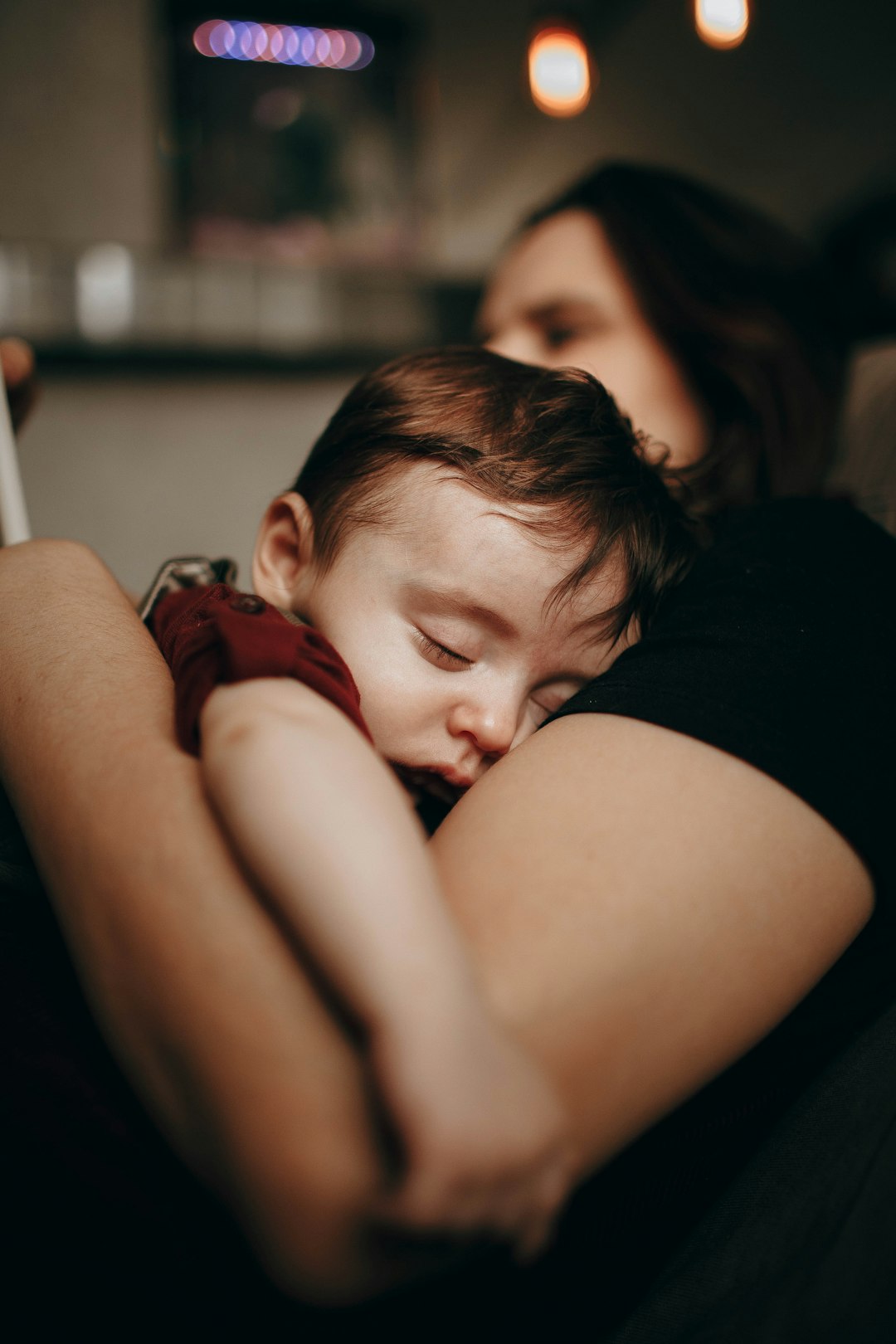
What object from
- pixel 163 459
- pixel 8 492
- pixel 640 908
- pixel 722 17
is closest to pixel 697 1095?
pixel 640 908

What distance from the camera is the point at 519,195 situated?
249 centimetres

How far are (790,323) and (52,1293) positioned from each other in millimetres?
1276

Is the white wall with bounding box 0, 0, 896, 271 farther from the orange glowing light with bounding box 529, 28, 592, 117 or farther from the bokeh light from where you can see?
the orange glowing light with bounding box 529, 28, 592, 117

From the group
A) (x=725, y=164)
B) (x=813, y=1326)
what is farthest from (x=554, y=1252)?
(x=725, y=164)

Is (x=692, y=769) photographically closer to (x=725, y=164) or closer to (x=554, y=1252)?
(x=554, y=1252)

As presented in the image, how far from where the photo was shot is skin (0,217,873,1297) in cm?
35

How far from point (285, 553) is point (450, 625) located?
0.24 m

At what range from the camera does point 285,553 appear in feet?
2.79

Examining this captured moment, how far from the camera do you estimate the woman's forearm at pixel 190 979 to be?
341 mm

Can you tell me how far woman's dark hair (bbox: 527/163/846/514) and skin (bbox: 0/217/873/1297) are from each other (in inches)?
26.7

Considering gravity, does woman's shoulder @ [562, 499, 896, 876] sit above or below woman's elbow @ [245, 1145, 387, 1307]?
above

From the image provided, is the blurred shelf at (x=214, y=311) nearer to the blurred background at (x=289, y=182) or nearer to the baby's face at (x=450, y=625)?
the blurred background at (x=289, y=182)

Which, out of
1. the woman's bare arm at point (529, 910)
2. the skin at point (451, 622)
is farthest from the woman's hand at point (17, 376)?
the woman's bare arm at point (529, 910)

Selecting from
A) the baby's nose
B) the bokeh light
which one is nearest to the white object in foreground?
the baby's nose
